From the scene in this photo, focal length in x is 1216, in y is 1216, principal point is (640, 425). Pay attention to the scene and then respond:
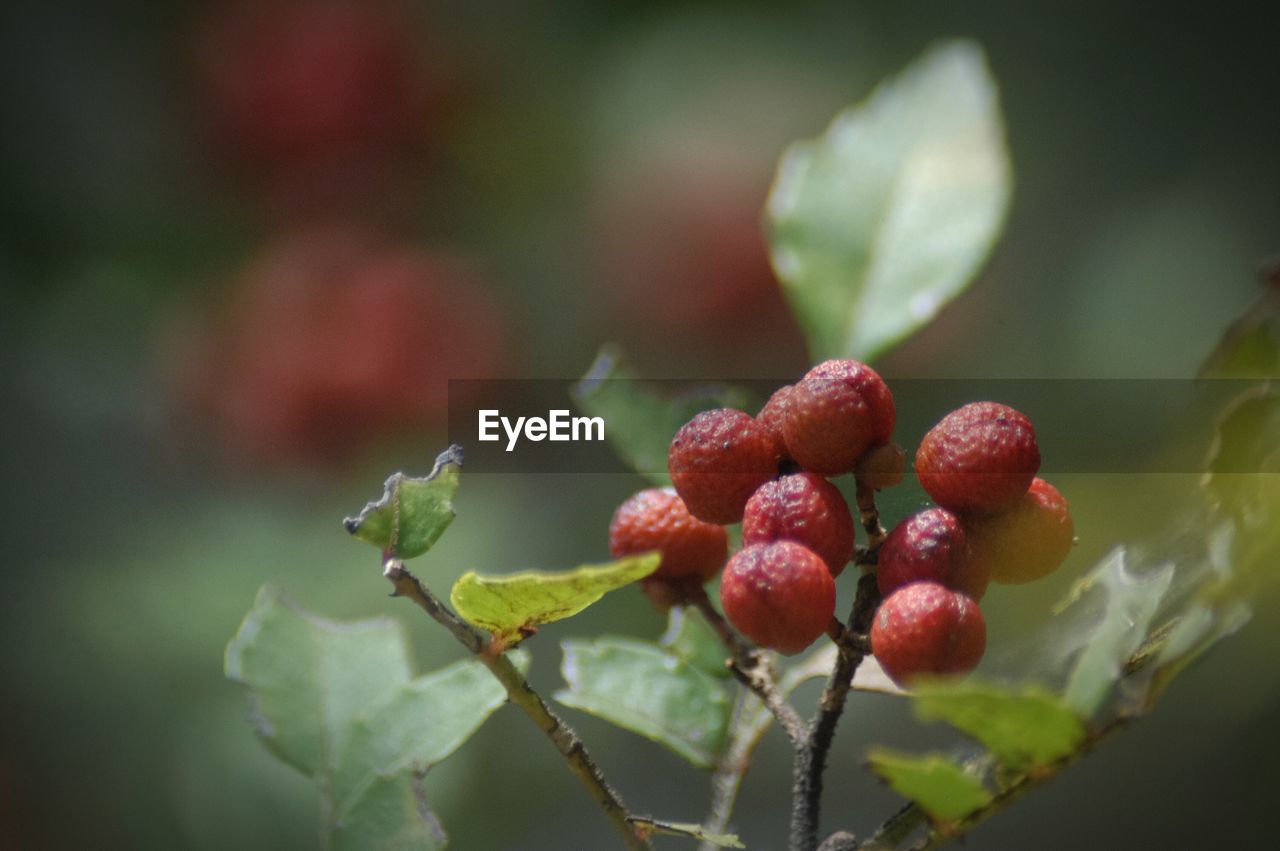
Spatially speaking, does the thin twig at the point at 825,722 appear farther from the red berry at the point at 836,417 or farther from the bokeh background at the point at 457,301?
the bokeh background at the point at 457,301

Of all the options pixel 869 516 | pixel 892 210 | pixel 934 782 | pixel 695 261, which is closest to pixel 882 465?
pixel 869 516

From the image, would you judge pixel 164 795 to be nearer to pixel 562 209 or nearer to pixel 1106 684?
pixel 562 209

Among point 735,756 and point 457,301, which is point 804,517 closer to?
point 735,756

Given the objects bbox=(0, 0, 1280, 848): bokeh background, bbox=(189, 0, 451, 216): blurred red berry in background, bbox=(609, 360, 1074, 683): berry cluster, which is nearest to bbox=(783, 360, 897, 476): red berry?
bbox=(609, 360, 1074, 683): berry cluster

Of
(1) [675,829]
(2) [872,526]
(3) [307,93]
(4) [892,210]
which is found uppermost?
(3) [307,93]

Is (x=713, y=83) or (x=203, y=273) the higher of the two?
(x=713, y=83)

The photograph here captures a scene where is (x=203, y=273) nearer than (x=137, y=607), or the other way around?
(x=137, y=607)

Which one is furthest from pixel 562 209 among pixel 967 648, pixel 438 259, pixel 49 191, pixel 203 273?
pixel 967 648
